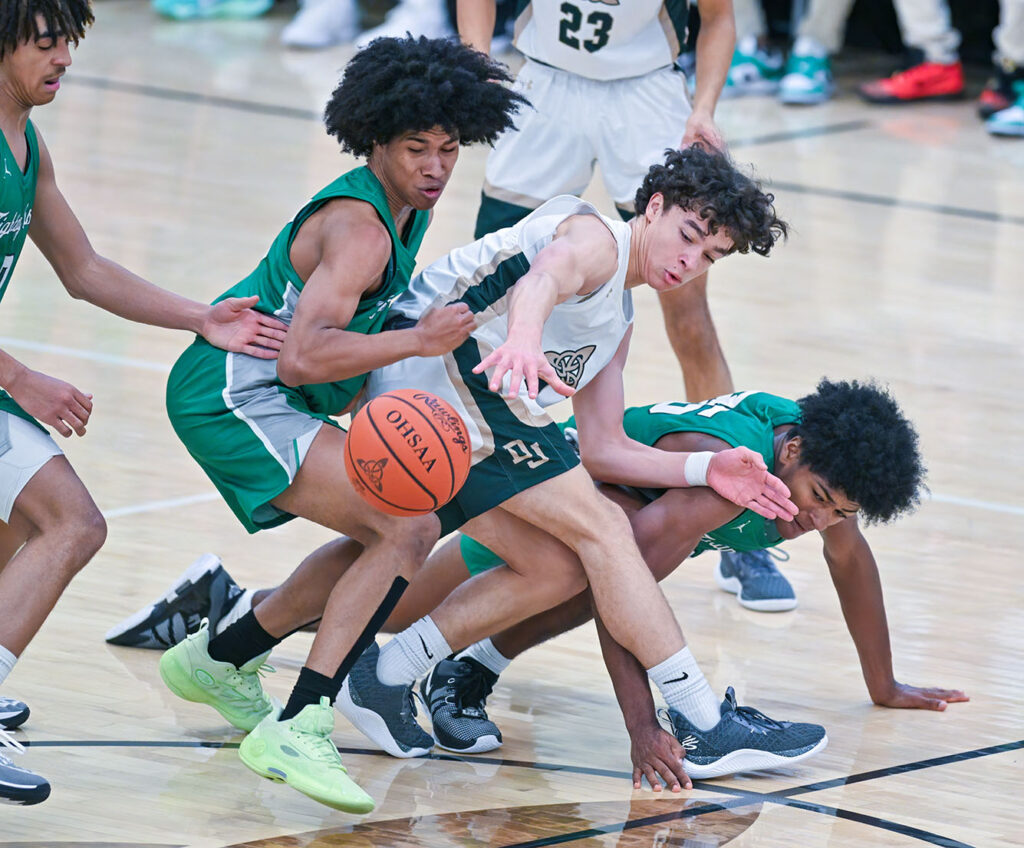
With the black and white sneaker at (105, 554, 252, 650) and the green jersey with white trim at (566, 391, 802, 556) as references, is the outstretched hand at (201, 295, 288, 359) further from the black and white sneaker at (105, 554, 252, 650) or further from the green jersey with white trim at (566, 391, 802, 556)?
the green jersey with white trim at (566, 391, 802, 556)

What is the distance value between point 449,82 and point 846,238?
6113 millimetres

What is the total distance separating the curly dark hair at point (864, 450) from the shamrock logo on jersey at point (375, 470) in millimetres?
1047

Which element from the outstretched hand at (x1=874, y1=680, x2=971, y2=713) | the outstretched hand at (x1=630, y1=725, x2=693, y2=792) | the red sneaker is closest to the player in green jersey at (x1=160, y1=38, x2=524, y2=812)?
the outstretched hand at (x1=630, y1=725, x2=693, y2=792)

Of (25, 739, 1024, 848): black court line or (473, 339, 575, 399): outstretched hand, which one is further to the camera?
(25, 739, 1024, 848): black court line

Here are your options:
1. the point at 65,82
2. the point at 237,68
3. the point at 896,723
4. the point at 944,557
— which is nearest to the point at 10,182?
the point at 896,723

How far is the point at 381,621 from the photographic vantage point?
361cm

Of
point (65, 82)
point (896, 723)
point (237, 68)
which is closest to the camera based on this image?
point (896, 723)

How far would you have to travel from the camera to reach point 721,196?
380 centimetres

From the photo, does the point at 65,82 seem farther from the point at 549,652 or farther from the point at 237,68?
the point at 549,652

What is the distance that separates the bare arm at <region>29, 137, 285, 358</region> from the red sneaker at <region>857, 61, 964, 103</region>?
34.5ft

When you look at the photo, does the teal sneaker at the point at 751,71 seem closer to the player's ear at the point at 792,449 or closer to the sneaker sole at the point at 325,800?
the player's ear at the point at 792,449

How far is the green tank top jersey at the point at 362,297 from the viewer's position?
12.1 ft

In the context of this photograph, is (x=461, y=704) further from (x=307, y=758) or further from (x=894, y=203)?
(x=894, y=203)

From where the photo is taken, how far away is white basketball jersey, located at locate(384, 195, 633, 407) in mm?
3805
